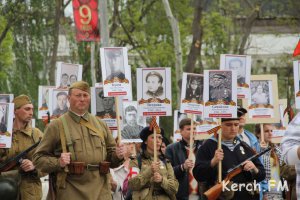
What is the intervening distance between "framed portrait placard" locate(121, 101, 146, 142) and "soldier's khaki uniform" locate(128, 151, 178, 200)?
2264 millimetres

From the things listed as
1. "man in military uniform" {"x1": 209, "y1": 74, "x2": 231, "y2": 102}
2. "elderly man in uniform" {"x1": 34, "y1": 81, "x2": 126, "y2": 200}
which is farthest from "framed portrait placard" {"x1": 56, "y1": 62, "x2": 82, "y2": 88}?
"elderly man in uniform" {"x1": 34, "y1": 81, "x2": 126, "y2": 200}

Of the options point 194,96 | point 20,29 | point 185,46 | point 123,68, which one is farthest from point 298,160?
point 185,46

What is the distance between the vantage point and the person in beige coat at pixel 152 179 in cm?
1152

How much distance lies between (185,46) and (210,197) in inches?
1092

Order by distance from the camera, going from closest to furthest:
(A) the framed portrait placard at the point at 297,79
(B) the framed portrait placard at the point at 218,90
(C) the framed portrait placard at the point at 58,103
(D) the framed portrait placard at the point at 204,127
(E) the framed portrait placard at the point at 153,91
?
(A) the framed portrait placard at the point at 297,79 → (B) the framed portrait placard at the point at 218,90 → (E) the framed portrait placard at the point at 153,91 → (C) the framed portrait placard at the point at 58,103 → (D) the framed portrait placard at the point at 204,127

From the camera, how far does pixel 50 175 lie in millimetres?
10891

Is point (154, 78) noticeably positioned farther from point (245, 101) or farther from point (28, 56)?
point (28, 56)

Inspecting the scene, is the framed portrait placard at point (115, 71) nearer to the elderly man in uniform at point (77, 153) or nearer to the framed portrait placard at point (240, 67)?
the elderly man in uniform at point (77, 153)

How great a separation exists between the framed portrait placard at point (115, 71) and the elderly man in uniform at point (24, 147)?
99 cm

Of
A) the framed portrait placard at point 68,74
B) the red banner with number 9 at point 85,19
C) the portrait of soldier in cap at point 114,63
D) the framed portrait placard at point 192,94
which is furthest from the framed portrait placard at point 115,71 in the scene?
the red banner with number 9 at point 85,19

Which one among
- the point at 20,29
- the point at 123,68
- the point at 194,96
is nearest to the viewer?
the point at 123,68

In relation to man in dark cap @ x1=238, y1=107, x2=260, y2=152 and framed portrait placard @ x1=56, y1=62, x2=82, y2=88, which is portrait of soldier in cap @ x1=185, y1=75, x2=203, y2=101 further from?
framed portrait placard @ x1=56, y1=62, x2=82, y2=88

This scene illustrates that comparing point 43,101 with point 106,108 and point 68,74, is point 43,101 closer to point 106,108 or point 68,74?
A: point 68,74

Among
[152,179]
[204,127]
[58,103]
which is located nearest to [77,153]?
[152,179]
